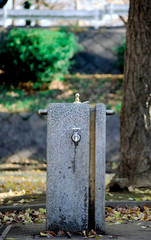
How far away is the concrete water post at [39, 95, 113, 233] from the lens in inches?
188

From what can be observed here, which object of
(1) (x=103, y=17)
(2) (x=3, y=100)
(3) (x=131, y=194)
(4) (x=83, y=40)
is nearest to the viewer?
(3) (x=131, y=194)

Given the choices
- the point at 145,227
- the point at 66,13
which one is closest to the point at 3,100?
the point at 66,13

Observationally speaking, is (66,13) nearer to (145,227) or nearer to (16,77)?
(16,77)

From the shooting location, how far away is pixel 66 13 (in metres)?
19.1

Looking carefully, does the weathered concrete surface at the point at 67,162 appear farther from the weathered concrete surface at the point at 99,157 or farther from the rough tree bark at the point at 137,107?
the rough tree bark at the point at 137,107

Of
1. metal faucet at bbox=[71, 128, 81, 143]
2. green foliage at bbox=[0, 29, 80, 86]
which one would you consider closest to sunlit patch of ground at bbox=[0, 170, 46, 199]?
metal faucet at bbox=[71, 128, 81, 143]

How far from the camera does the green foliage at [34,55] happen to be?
51.1 ft

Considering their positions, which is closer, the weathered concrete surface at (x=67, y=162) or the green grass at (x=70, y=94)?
the weathered concrete surface at (x=67, y=162)

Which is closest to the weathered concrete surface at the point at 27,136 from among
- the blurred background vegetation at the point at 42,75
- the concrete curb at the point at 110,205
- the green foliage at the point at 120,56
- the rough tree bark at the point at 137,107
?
the blurred background vegetation at the point at 42,75

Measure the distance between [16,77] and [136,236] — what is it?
12.0 metres

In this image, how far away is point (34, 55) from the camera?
15531 millimetres

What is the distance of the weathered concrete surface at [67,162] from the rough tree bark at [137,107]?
298 centimetres

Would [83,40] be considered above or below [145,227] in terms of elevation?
above

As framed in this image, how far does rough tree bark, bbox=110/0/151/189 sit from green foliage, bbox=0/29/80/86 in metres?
7.81
